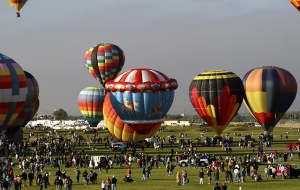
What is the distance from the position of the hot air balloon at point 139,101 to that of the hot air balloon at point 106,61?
27641mm

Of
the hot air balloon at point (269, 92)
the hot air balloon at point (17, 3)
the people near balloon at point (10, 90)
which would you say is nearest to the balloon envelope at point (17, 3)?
the hot air balloon at point (17, 3)

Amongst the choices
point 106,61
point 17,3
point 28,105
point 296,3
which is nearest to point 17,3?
point 17,3

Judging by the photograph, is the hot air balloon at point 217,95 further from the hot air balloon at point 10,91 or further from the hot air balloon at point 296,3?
the hot air balloon at point 10,91

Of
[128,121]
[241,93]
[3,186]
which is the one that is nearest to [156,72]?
[128,121]

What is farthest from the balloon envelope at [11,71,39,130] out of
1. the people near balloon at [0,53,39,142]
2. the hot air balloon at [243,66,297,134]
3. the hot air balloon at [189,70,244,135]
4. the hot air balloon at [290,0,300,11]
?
the hot air balloon at [290,0,300,11]

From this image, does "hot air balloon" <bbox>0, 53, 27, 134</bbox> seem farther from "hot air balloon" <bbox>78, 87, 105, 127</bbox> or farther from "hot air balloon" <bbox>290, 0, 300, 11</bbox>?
"hot air balloon" <bbox>78, 87, 105, 127</bbox>

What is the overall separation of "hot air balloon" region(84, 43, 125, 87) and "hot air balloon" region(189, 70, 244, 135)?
22873 mm

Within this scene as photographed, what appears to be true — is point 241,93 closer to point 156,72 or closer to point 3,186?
point 156,72

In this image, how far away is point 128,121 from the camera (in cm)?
6181

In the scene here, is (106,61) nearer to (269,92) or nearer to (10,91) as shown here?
(269,92)

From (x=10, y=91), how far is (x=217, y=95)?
20852 millimetres

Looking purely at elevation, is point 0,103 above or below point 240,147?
above

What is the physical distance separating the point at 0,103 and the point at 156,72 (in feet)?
49.1

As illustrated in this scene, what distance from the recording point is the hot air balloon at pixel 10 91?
55750 mm
